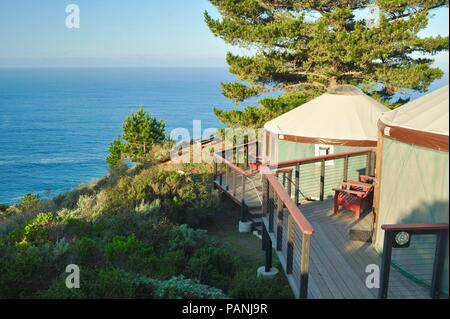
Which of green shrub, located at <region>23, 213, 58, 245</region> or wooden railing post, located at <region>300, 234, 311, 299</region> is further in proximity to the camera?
green shrub, located at <region>23, 213, 58, 245</region>

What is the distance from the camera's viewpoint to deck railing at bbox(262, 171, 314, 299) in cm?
401

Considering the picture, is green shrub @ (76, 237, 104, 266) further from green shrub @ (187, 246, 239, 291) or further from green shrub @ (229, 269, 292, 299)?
green shrub @ (229, 269, 292, 299)

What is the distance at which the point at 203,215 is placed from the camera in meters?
8.53

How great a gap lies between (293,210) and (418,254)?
138 centimetres

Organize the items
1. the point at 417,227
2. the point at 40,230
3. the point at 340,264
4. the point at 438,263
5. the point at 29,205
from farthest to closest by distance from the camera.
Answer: the point at 29,205 < the point at 40,230 < the point at 340,264 < the point at 438,263 < the point at 417,227

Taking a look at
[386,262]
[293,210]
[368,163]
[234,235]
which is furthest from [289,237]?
A: [368,163]

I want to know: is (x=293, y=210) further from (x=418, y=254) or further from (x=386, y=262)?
(x=418, y=254)

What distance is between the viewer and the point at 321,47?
11.9m

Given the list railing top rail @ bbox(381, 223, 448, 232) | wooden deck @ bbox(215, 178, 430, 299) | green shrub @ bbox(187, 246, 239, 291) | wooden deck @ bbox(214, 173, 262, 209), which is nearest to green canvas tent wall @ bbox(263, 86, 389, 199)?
wooden deck @ bbox(214, 173, 262, 209)

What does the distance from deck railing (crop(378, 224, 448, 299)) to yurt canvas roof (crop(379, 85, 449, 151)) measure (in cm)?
78

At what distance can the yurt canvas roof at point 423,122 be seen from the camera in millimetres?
4137
